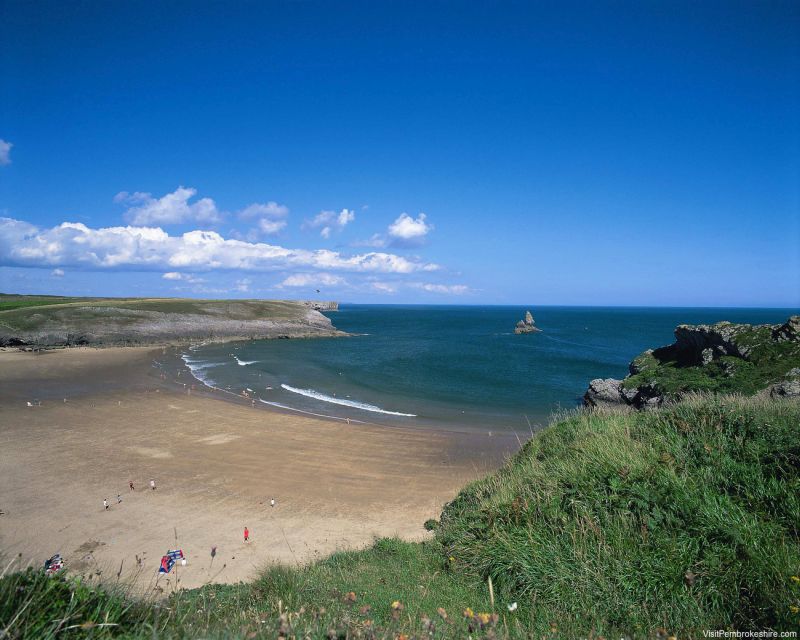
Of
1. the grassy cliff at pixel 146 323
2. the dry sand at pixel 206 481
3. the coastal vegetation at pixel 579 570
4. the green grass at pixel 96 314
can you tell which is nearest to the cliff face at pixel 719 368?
the dry sand at pixel 206 481

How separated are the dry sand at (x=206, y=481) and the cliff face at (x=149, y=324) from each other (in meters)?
41.9

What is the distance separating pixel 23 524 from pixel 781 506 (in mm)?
22023

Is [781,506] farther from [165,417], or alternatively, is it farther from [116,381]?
[116,381]

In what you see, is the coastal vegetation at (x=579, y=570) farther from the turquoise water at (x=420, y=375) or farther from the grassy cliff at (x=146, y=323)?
the grassy cliff at (x=146, y=323)

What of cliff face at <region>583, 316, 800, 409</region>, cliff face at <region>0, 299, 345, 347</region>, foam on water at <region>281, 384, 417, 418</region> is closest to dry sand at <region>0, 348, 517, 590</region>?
foam on water at <region>281, 384, 417, 418</region>

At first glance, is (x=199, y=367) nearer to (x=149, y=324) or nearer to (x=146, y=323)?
(x=149, y=324)

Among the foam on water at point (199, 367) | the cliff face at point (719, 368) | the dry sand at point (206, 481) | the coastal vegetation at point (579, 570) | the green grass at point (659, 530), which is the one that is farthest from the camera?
the foam on water at point (199, 367)

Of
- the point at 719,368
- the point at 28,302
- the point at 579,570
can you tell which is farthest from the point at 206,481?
the point at 28,302

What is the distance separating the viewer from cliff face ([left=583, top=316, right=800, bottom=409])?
23.9m

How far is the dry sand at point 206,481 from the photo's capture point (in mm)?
13992

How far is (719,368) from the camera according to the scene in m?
28.0

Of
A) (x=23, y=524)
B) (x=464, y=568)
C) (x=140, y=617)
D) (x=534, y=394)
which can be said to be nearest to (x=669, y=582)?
(x=464, y=568)

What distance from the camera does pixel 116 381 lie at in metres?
42.8

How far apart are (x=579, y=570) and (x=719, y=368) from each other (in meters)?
29.6
